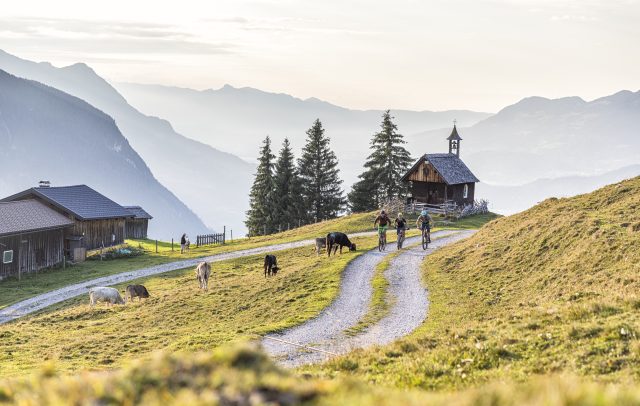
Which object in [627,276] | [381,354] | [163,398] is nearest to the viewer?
[163,398]

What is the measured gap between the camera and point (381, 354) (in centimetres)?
1499

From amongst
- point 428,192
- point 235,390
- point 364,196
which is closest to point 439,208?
point 428,192

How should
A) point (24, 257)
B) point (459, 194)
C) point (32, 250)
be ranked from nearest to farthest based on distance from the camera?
point (24, 257) → point (32, 250) → point (459, 194)

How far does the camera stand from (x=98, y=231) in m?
69.4

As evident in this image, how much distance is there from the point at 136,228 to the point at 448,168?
44336 mm

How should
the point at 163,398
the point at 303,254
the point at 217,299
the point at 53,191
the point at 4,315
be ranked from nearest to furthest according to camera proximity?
1. the point at 163,398
2. the point at 217,299
3. the point at 4,315
4. the point at 303,254
5. the point at 53,191

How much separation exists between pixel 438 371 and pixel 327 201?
78.8 m

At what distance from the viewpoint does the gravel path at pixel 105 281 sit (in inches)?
1549

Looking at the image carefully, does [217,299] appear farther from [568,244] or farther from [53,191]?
[53,191]

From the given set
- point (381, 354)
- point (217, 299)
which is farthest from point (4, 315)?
point (381, 354)

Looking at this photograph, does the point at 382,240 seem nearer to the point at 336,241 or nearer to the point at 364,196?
the point at 336,241

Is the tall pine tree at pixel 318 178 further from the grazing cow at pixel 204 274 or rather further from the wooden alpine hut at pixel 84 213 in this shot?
the grazing cow at pixel 204 274

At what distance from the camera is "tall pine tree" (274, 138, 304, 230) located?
286ft

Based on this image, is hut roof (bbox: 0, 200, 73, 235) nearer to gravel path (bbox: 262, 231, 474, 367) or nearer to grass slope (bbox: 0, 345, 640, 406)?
gravel path (bbox: 262, 231, 474, 367)
